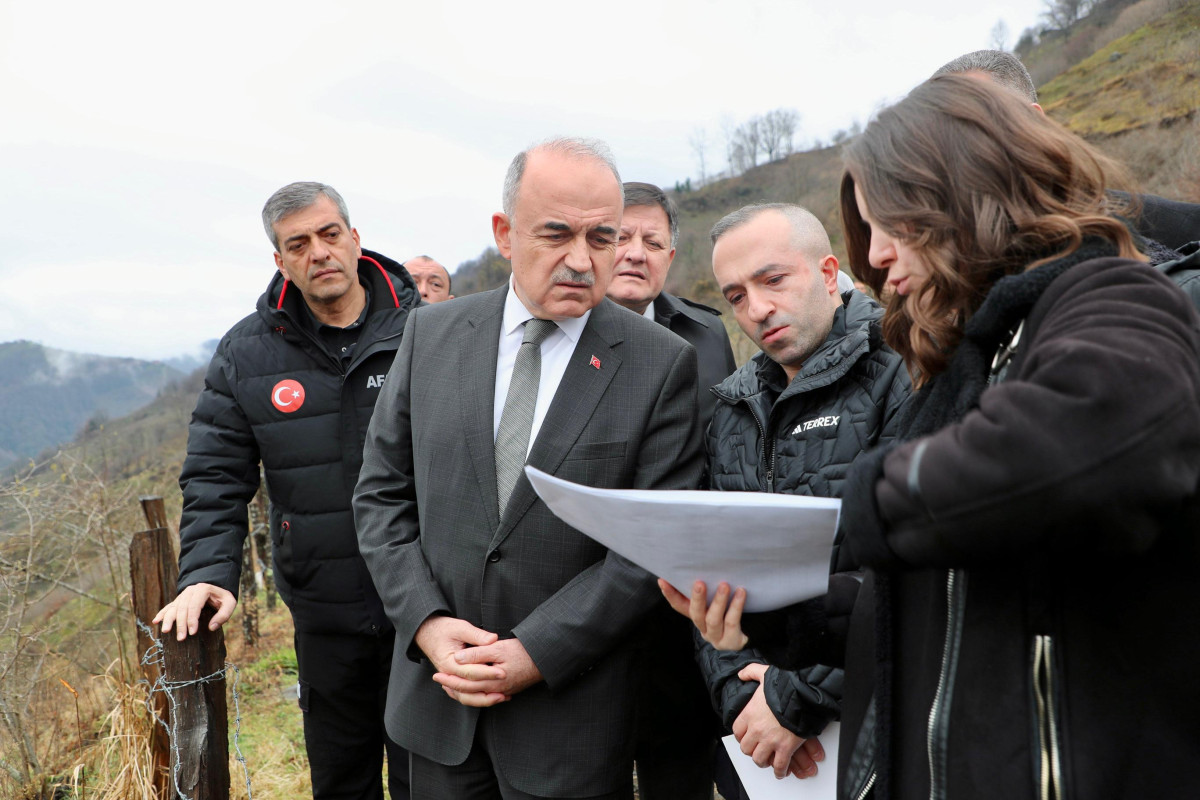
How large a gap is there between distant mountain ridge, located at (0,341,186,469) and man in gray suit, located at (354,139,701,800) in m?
142

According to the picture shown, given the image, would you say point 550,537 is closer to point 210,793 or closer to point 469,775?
point 469,775

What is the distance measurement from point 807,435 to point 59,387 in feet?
615

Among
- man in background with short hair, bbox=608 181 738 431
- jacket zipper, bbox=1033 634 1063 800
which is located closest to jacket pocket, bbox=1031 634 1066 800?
jacket zipper, bbox=1033 634 1063 800

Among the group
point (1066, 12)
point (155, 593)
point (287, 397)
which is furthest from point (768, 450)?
point (1066, 12)

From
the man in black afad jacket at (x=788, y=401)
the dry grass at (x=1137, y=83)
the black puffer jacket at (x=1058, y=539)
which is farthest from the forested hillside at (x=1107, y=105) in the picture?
the black puffer jacket at (x=1058, y=539)

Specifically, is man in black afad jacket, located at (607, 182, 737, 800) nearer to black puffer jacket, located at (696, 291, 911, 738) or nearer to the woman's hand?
black puffer jacket, located at (696, 291, 911, 738)

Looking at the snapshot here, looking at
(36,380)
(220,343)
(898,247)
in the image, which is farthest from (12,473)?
(36,380)

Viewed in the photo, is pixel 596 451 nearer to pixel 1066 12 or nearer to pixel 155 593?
pixel 155 593

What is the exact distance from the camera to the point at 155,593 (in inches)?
107

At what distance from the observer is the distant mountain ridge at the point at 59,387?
13062 centimetres

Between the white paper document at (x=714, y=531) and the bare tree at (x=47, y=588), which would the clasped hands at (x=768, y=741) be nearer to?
the white paper document at (x=714, y=531)

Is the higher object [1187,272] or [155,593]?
[1187,272]

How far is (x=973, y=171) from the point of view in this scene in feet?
3.71

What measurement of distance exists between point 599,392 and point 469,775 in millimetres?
1112
